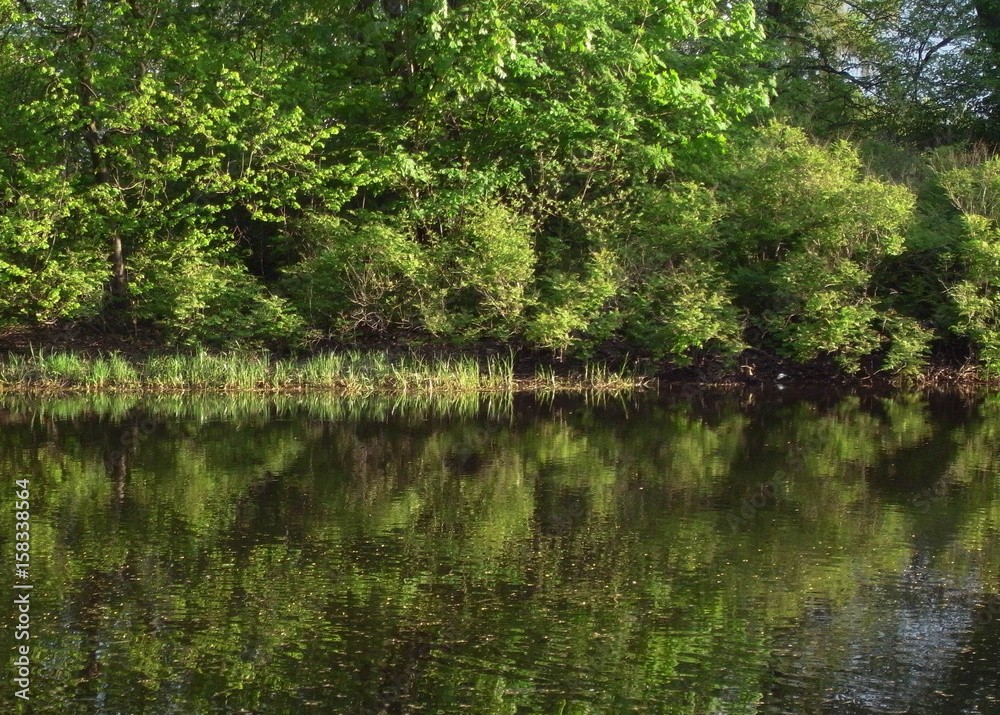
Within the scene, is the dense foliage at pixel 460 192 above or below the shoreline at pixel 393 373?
above

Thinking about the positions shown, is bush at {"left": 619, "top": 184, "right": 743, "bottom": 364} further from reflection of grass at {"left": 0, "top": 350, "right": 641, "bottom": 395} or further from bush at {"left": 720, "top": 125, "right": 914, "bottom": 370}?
reflection of grass at {"left": 0, "top": 350, "right": 641, "bottom": 395}

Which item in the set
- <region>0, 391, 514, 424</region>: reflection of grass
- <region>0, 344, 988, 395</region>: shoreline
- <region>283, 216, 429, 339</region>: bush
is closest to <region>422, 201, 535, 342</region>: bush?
<region>283, 216, 429, 339</region>: bush

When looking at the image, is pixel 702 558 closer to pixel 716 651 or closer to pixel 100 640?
pixel 716 651

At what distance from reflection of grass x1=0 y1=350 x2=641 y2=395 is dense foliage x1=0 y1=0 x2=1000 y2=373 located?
94 cm

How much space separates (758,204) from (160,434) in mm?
13434

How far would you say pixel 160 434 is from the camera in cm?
1497

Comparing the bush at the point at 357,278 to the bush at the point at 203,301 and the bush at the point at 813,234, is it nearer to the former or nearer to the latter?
the bush at the point at 203,301

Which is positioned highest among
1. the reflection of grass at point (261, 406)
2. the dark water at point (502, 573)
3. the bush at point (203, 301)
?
the bush at point (203, 301)

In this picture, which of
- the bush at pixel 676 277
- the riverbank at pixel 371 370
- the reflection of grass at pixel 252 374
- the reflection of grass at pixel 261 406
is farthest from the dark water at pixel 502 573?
the bush at pixel 676 277

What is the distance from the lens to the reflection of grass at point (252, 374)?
66.8 feet

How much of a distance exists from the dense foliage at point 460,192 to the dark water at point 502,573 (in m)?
7.19

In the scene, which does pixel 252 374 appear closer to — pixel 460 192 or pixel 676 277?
pixel 460 192

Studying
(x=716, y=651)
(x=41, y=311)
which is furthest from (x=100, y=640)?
(x=41, y=311)

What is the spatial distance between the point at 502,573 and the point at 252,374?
43.3ft
